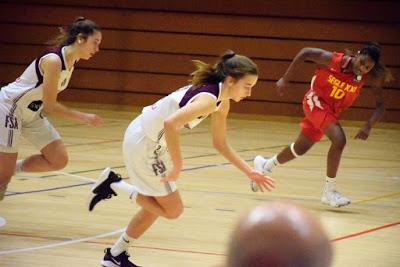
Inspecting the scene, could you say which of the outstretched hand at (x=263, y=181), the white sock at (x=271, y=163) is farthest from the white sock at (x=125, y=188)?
the white sock at (x=271, y=163)

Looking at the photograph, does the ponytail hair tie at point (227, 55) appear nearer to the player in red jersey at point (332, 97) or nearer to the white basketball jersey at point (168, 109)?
the white basketball jersey at point (168, 109)

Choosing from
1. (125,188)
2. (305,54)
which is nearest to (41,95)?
(125,188)

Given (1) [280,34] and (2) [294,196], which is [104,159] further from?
(1) [280,34]

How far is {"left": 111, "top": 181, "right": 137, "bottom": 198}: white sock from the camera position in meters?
4.18

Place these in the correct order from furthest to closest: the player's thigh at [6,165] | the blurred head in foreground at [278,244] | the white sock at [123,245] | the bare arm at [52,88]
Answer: the player's thigh at [6,165]
the bare arm at [52,88]
the white sock at [123,245]
the blurred head in foreground at [278,244]

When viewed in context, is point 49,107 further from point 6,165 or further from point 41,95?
point 6,165

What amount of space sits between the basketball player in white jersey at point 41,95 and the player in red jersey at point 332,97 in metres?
2.18

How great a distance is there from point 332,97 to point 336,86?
102mm

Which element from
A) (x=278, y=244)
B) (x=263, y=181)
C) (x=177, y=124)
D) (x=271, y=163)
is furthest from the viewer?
(x=271, y=163)

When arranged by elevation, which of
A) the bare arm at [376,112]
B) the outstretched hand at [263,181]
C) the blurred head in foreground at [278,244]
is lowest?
the bare arm at [376,112]

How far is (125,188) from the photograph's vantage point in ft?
14.2

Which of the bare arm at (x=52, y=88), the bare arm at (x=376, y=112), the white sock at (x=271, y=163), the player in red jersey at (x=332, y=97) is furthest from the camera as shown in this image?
the white sock at (x=271, y=163)

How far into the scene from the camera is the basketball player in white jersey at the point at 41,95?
15.1ft

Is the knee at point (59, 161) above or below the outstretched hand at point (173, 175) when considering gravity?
below
